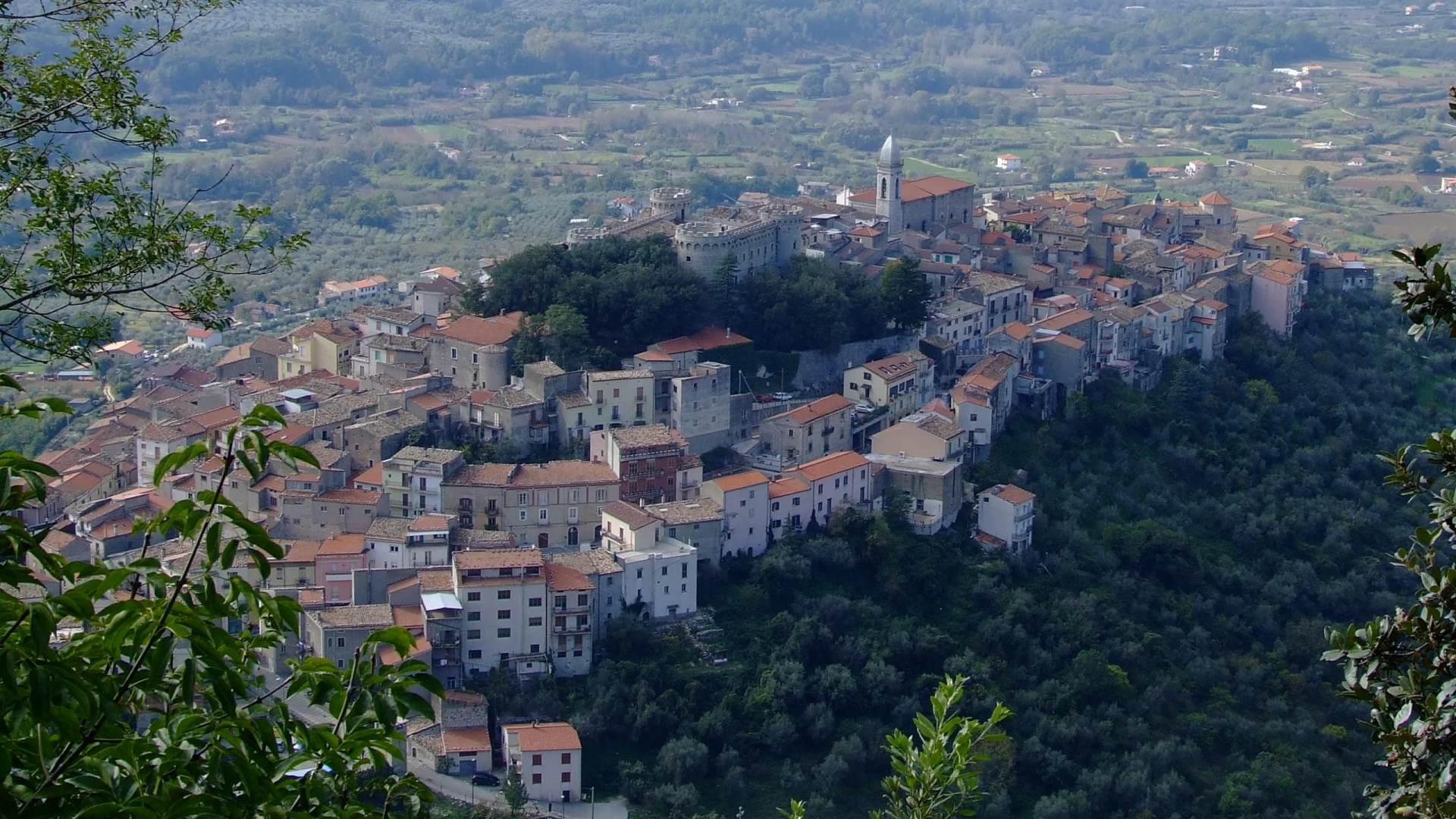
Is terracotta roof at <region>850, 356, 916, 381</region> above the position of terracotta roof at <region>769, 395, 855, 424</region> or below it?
above

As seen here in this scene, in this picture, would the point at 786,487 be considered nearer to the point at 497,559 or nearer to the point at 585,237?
the point at 497,559

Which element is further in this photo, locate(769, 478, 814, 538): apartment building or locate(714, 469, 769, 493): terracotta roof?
locate(769, 478, 814, 538): apartment building

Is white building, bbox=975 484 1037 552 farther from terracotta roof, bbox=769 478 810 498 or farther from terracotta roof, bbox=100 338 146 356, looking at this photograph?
terracotta roof, bbox=100 338 146 356

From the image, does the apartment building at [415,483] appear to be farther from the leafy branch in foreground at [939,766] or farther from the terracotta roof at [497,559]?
the leafy branch in foreground at [939,766]

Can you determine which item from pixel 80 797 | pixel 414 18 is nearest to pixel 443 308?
pixel 80 797

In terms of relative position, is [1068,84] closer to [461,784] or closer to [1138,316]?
[1138,316]

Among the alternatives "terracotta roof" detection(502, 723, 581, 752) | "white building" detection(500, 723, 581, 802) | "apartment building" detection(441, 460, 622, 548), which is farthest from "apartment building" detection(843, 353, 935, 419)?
"white building" detection(500, 723, 581, 802)

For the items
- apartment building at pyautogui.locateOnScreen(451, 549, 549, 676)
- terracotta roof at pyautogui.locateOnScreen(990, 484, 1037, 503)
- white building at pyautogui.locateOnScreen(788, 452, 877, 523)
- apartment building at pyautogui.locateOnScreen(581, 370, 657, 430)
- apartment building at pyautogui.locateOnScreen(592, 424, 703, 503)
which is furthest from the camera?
terracotta roof at pyautogui.locateOnScreen(990, 484, 1037, 503)
